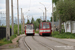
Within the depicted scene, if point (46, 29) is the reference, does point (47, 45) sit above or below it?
below

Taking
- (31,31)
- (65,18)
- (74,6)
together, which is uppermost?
(74,6)

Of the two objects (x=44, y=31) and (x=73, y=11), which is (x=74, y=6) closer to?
(x=73, y=11)

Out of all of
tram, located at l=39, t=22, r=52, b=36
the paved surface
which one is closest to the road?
the paved surface

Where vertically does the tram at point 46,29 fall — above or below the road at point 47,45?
above

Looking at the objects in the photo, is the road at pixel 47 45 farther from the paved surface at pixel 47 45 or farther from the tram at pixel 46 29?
the tram at pixel 46 29

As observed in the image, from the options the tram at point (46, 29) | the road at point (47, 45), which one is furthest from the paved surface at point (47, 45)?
the tram at point (46, 29)

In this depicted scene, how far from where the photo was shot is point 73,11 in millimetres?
34500

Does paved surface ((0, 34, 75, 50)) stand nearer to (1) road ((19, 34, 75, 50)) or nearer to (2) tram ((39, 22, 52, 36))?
(1) road ((19, 34, 75, 50))

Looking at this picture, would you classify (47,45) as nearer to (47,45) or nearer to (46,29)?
(47,45)

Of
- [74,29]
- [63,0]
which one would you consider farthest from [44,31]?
[74,29]

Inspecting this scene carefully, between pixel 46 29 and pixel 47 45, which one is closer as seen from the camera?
pixel 47 45

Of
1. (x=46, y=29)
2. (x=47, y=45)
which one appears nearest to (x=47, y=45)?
(x=47, y=45)

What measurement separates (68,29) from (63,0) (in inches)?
473

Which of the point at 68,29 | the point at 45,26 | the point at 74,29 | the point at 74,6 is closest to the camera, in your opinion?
the point at 74,6
